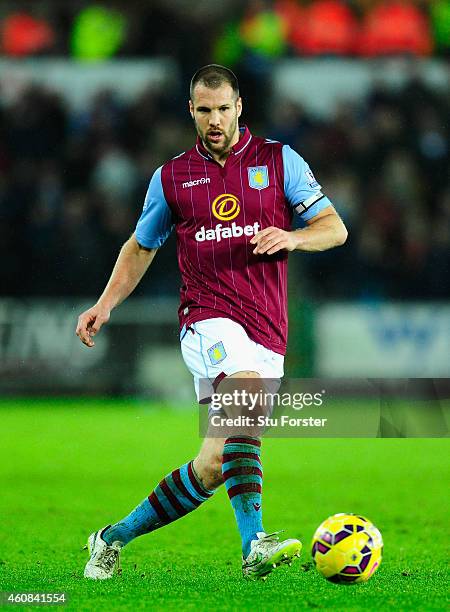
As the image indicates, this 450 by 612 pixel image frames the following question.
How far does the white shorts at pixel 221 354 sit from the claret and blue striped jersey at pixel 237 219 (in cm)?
4

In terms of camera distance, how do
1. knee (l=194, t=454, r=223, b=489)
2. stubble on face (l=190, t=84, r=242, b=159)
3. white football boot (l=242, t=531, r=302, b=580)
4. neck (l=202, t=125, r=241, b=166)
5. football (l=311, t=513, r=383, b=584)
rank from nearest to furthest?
white football boot (l=242, t=531, r=302, b=580), football (l=311, t=513, r=383, b=584), knee (l=194, t=454, r=223, b=489), stubble on face (l=190, t=84, r=242, b=159), neck (l=202, t=125, r=241, b=166)

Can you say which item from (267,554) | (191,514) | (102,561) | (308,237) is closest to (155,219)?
(308,237)

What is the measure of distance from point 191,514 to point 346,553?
8.02ft

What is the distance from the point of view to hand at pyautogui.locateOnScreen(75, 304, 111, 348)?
5.13 m

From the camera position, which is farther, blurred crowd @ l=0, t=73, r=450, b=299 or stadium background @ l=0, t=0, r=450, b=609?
blurred crowd @ l=0, t=73, r=450, b=299

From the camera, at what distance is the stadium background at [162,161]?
12602 mm

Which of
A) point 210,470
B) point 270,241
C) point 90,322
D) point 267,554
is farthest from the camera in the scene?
point 90,322

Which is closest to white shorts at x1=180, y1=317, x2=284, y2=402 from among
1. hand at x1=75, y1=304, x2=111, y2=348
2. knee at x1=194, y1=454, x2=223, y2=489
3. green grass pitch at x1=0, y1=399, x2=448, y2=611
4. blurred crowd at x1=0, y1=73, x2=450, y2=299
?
knee at x1=194, y1=454, x2=223, y2=489

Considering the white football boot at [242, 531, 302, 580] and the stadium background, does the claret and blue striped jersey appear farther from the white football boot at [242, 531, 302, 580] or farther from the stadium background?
the stadium background

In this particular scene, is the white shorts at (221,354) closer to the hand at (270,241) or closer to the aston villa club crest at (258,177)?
the hand at (270,241)

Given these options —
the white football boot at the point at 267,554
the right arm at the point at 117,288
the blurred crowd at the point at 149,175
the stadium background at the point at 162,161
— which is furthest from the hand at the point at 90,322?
the blurred crowd at the point at 149,175

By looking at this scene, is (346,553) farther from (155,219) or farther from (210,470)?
(155,219)

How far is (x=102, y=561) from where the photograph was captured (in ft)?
16.2

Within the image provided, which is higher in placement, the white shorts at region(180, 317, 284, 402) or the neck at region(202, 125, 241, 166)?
the neck at region(202, 125, 241, 166)
